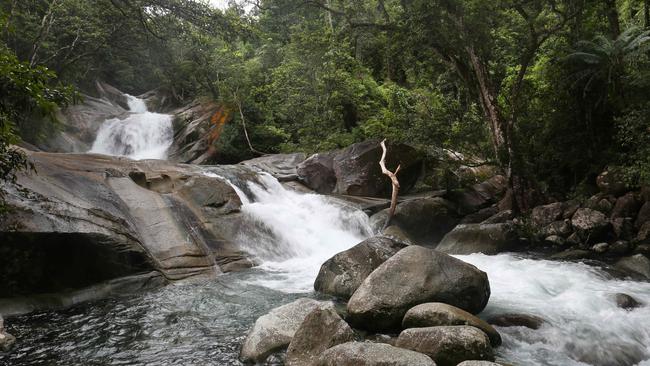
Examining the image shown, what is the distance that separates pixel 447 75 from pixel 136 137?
59.5 ft

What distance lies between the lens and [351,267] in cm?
848

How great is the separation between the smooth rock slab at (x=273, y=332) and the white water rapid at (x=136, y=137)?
20276 mm

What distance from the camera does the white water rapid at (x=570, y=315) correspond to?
5.86m

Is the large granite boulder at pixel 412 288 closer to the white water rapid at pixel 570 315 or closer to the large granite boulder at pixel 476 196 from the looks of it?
the white water rapid at pixel 570 315

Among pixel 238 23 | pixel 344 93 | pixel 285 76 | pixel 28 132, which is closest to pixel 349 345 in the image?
pixel 238 23

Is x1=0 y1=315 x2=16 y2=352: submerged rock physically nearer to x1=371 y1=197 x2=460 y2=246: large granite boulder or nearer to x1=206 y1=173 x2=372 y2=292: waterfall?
x1=206 y1=173 x2=372 y2=292: waterfall

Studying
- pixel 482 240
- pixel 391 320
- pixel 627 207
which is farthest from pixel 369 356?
pixel 627 207

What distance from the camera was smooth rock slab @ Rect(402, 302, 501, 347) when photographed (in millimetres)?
5848

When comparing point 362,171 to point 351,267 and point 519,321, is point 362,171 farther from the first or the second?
point 519,321

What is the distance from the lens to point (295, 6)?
16.1 meters

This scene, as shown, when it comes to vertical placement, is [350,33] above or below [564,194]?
above

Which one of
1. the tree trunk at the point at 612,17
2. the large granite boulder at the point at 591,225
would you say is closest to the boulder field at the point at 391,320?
the large granite boulder at the point at 591,225

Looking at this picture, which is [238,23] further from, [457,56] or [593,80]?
[593,80]

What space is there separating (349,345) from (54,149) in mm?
23546
